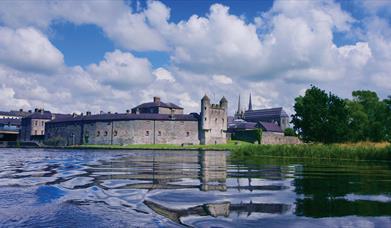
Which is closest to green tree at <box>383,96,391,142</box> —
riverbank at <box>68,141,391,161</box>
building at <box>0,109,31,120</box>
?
riverbank at <box>68,141,391,161</box>

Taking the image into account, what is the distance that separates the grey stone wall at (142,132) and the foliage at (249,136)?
13268mm

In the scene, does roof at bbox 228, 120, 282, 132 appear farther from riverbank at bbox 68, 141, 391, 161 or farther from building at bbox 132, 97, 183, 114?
riverbank at bbox 68, 141, 391, 161

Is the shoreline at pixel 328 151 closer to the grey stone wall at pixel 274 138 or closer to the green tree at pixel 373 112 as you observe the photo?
the green tree at pixel 373 112

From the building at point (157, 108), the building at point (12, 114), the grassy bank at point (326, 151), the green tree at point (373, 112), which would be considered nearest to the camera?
the grassy bank at point (326, 151)

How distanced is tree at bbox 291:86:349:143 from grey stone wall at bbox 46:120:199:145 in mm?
52775

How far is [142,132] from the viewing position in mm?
96375

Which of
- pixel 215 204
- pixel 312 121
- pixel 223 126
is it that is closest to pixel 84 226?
pixel 215 204

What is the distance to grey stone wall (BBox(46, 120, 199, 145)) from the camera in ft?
316

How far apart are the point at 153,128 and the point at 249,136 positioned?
24967mm

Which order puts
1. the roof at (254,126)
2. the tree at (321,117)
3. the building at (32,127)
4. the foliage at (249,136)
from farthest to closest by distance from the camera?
the building at (32,127) → the roof at (254,126) → the foliage at (249,136) → the tree at (321,117)

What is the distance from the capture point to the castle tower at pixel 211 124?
97.7 meters

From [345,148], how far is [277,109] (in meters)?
110

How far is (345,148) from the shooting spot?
29766 mm

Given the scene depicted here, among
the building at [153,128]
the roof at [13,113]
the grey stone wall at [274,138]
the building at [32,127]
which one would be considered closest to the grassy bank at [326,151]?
the building at [153,128]
